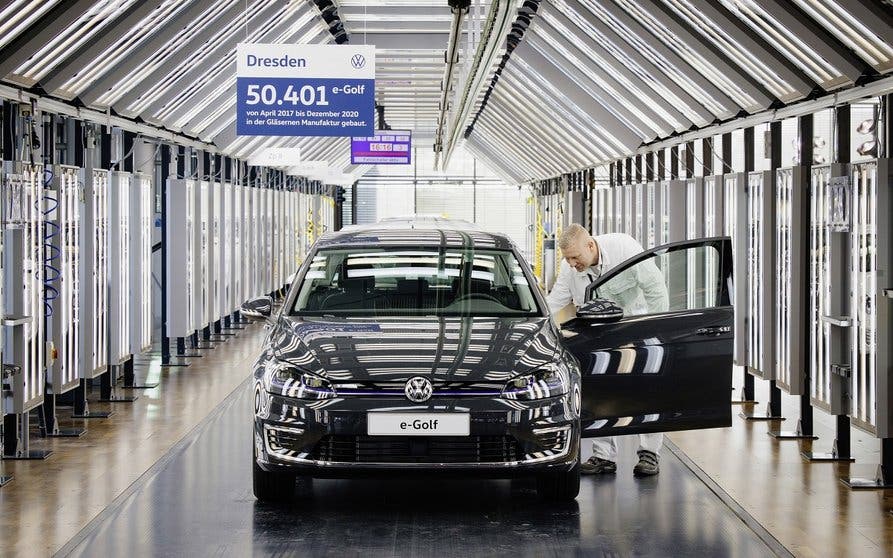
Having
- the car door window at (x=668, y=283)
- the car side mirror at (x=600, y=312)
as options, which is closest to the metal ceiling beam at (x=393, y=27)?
the car door window at (x=668, y=283)

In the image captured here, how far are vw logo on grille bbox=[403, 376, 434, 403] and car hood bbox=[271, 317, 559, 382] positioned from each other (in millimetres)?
35

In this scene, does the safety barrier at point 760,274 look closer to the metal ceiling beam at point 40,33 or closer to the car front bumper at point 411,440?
the car front bumper at point 411,440

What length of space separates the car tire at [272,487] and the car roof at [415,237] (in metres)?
1.41

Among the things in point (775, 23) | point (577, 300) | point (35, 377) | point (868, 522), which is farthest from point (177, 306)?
point (868, 522)

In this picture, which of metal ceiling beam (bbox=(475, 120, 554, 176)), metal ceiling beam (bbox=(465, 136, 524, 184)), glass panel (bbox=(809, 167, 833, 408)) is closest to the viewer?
glass panel (bbox=(809, 167, 833, 408))

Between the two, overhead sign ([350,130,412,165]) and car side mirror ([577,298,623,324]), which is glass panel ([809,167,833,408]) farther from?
Result: overhead sign ([350,130,412,165])

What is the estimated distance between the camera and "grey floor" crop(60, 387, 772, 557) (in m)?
5.39

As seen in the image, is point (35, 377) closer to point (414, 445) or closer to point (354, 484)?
point (354, 484)

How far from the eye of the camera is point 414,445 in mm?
5586

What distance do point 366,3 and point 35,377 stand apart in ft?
27.5

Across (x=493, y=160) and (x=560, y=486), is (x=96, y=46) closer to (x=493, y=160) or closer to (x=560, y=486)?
(x=560, y=486)

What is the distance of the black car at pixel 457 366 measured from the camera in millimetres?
5598

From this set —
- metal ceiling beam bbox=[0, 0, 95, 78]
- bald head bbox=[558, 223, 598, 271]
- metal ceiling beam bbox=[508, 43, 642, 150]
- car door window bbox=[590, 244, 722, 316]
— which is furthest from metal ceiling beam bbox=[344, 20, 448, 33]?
bald head bbox=[558, 223, 598, 271]

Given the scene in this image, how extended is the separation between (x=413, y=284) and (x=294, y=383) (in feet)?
4.02
